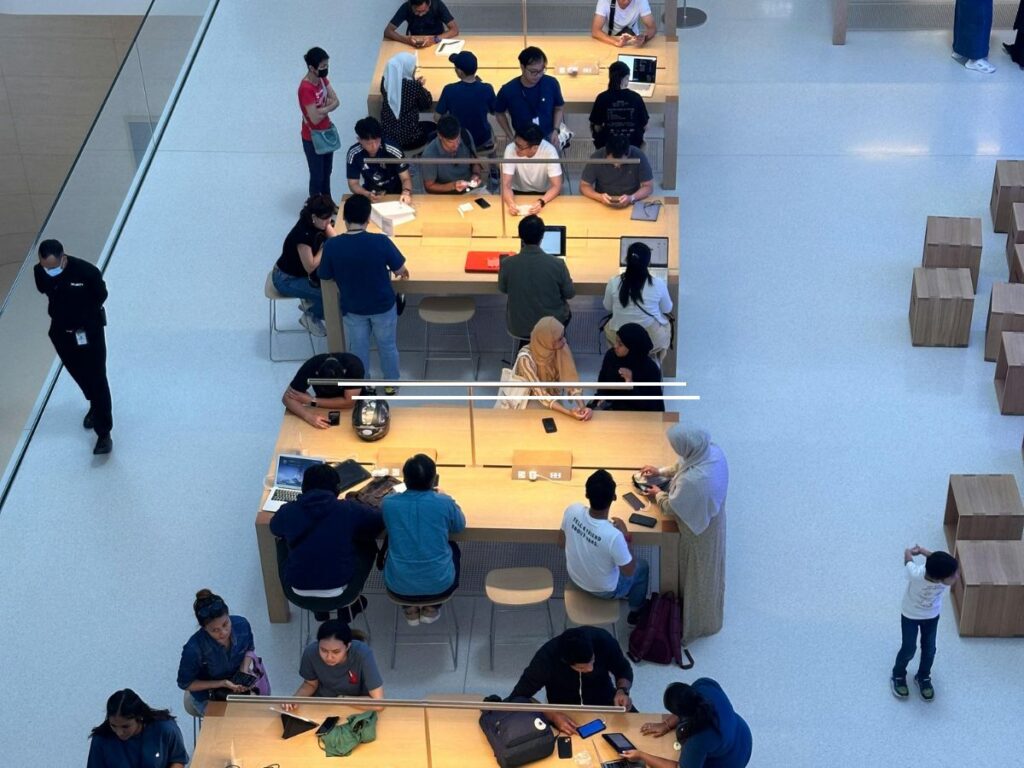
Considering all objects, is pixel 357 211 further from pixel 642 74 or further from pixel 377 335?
pixel 642 74

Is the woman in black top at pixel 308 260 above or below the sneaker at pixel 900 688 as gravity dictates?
above

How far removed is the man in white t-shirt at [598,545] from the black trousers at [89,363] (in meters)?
3.06

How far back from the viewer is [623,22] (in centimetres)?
1102

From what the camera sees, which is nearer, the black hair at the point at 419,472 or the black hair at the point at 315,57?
the black hair at the point at 419,472

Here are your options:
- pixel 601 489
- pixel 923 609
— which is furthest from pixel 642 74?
pixel 923 609

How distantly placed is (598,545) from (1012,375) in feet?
10.4

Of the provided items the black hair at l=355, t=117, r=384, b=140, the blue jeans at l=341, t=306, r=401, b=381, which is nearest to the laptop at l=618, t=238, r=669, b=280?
the blue jeans at l=341, t=306, r=401, b=381

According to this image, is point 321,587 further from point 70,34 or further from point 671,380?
point 70,34

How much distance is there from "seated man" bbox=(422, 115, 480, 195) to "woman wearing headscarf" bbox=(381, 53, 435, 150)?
0.66 meters

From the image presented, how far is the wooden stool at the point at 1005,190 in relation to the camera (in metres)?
10.0

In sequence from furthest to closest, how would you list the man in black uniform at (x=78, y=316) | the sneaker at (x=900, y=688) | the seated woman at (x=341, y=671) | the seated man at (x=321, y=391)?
the man in black uniform at (x=78, y=316)
the seated man at (x=321, y=391)
the sneaker at (x=900, y=688)
the seated woman at (x=341, y=671)

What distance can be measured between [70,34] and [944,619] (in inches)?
522

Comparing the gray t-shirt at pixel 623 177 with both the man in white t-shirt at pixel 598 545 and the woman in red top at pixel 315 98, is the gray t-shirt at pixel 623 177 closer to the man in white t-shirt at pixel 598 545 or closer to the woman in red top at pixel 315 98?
the woman in red top at pixel 315 98

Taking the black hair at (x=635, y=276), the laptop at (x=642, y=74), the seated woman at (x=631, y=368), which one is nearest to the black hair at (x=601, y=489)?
the seated woman at (x=631, y=368)
